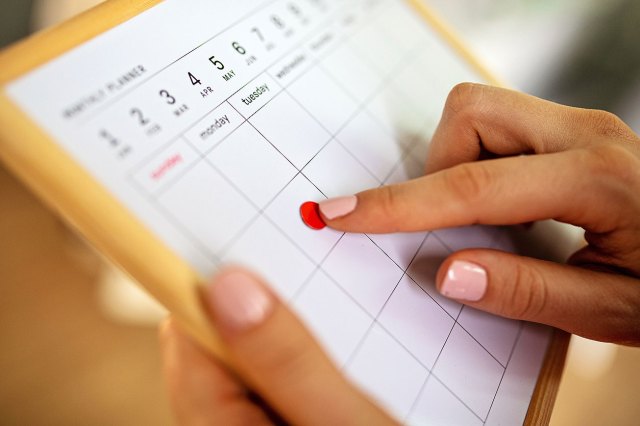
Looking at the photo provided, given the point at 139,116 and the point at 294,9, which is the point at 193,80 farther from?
the point at 294,9

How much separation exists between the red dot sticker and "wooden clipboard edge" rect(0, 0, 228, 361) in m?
0.11

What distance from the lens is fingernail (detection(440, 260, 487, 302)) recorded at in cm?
40

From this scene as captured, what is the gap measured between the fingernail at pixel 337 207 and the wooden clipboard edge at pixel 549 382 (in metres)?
0.29

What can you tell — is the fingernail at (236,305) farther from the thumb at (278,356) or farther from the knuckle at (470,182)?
the knuckle at (470,182)

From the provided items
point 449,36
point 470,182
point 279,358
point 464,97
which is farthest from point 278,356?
point 449,36

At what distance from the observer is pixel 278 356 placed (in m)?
0.30

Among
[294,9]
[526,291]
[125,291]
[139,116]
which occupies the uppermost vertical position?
[294,9]

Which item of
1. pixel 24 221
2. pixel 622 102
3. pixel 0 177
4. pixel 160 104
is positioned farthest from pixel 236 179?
pixel 622 102

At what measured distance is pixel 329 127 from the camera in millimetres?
444

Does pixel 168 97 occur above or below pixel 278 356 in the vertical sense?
above

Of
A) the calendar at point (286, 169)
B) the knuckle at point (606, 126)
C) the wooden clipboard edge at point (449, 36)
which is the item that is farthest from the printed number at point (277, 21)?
the knuckle at point (606, 126)

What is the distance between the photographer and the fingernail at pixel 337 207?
0.38 m

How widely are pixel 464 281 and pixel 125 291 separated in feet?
2.92

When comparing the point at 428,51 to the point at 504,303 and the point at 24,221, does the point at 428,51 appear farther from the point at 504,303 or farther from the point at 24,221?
the point at 24,221
